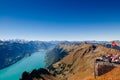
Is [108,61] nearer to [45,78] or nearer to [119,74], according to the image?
[119,74]

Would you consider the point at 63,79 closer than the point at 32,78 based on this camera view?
No

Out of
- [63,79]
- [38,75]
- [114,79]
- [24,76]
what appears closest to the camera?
[114,79]

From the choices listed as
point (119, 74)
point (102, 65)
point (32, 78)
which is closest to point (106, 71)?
point (102, 65)

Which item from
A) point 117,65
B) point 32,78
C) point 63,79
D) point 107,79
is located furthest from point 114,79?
point 63,79

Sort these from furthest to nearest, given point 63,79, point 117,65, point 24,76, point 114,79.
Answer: point 63,79, point 24,76, point 117,65, point 114,79

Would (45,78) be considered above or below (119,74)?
below

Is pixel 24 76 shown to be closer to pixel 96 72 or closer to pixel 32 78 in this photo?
pixel 32 78

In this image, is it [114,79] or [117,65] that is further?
[117,65]

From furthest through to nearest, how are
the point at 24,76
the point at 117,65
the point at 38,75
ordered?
1. the point at 38,75
2. the point at 24,76
3. the point at 117,65

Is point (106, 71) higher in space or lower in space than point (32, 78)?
higher
